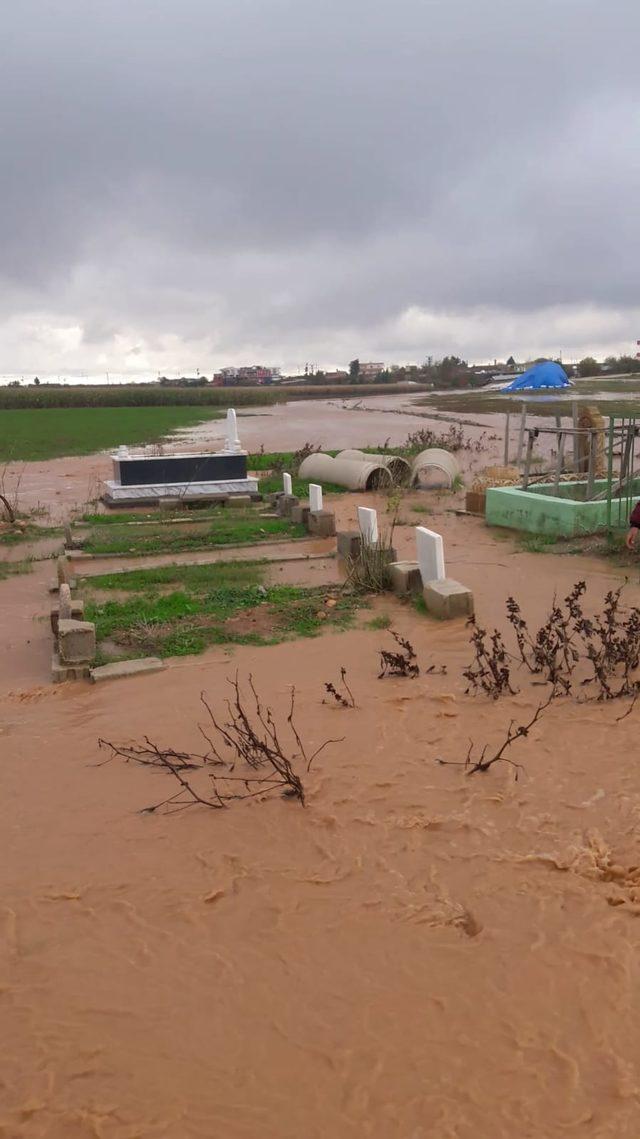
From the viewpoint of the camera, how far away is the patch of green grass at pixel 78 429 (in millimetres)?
31295

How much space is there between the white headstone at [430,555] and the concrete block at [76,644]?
3454 millimetres

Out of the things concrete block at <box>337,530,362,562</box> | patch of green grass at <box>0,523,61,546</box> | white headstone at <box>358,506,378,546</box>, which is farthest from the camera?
patch of green grass at <box>0,523,61,546</box>

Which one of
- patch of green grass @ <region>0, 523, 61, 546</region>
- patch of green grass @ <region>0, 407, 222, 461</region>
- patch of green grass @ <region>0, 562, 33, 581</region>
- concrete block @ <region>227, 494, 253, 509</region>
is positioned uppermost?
patch of green grass @ <region>0, 407, 222, 461</region>

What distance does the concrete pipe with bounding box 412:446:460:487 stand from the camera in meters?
19.8

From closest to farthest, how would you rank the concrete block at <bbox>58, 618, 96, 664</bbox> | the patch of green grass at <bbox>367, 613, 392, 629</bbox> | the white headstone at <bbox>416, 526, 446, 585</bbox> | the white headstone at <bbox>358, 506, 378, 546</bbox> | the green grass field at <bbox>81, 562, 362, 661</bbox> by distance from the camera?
1. the concrete block at <bbox>58, 618, 96, 664</bbox>
2. the green grass field at <bbox>81, 562, 362, 661</bbox>
3. the patch of green grass at <bbox>367, 613, 392, 629</bbox>
4. the white headstone at <bbox>416, 526, 446, 585</bbox>
5. the white headstone at <bbox>358, 506, 378, 546</bbox>

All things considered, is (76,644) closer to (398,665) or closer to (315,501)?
(398,665)

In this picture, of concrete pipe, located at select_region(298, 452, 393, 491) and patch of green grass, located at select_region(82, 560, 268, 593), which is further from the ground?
concrete pipe, located at select_region(298, 452, 393, 491)

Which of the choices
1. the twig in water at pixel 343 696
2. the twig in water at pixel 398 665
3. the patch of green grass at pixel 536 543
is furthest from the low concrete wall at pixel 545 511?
the twig in water at pixel 343 696

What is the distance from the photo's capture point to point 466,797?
197 inches

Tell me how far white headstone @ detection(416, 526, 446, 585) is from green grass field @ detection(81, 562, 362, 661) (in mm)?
811

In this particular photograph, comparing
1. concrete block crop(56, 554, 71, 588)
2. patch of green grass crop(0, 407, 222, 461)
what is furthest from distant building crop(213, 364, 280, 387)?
concrete block crop(56, 554, 71, 588)

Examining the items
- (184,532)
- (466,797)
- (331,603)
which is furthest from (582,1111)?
(184,532)

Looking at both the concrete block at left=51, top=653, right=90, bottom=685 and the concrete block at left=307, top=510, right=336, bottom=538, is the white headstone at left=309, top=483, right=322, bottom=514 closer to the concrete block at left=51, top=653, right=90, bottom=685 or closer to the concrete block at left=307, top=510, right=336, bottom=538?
the concrete block at left=307, top=510, right=336, bottom=538

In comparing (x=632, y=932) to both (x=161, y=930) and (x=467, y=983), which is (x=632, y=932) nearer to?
(x=467, y=983)
